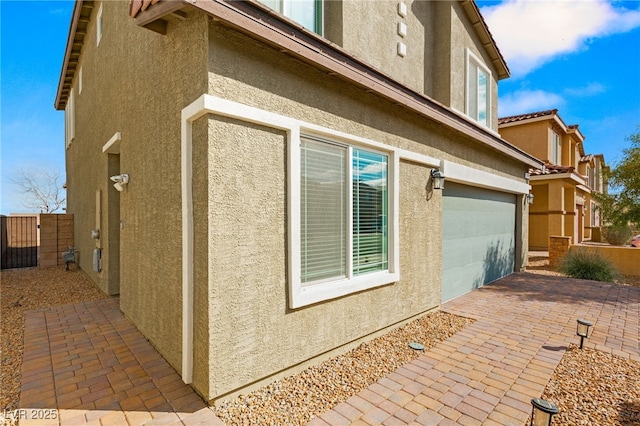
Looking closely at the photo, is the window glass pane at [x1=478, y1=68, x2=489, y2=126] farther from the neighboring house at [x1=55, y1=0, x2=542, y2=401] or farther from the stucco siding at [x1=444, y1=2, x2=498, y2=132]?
the neighboring house at [x1=55, y1=0, x2=542, y2=401]

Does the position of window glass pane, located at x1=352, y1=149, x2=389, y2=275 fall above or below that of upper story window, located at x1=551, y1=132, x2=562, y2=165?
below

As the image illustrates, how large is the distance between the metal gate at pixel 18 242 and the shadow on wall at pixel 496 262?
19621 millimetres

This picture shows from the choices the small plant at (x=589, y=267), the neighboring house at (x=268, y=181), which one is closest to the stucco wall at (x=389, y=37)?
the neighboring house at (x=268, y=181)

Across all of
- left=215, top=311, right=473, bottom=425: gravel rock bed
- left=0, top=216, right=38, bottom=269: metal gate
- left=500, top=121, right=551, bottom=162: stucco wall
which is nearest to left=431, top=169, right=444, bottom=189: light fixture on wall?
left=215, top=311, right=473, bottom=425: gravel rock bed

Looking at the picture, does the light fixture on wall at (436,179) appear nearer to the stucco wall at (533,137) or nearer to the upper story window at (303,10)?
the upper story window at (303,10)

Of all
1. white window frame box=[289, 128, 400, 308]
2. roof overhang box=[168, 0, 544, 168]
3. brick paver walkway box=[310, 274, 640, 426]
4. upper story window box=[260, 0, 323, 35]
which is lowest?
brick paver walkway box=[310, 274, 640, 426]

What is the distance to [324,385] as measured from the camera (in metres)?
Answer: 4.47

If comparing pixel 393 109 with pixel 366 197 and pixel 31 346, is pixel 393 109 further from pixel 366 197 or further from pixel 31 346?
pixel 31 346

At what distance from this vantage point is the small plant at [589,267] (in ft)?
40.5

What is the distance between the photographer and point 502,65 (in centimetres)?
1291

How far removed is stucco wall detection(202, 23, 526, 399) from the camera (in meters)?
3.87

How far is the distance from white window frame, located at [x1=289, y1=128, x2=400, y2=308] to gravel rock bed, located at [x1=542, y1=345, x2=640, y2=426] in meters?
3.02

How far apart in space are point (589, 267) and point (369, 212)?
39.9 ft

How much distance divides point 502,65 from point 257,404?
15.1m
